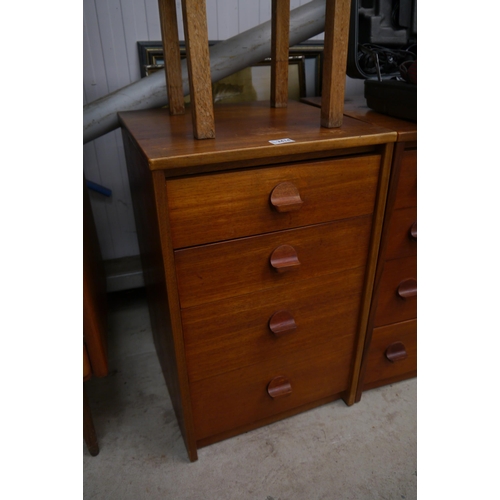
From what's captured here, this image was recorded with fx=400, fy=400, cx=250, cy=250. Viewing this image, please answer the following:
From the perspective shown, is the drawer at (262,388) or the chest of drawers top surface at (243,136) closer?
the chest of drawers top surface at (243,136)

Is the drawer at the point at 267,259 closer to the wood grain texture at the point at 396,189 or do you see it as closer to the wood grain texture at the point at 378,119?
the wood grain texture at the point at 396,189

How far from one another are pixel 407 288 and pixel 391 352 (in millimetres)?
217

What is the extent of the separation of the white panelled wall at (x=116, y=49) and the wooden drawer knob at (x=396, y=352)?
1.05m

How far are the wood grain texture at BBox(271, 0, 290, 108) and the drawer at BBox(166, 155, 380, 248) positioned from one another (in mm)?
398

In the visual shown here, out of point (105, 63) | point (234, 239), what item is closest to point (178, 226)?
Answer: point (234, 239)

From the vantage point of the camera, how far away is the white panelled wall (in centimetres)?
127

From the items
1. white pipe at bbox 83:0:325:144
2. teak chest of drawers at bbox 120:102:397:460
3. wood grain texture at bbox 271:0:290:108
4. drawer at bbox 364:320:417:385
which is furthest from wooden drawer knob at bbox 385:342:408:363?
white pipe at bbox 83:0:325:144

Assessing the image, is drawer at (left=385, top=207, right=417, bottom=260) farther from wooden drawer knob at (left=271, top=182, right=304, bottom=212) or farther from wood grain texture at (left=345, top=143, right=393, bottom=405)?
wooden drawer knob at (left=271, top=182, right=304, bottom=212)

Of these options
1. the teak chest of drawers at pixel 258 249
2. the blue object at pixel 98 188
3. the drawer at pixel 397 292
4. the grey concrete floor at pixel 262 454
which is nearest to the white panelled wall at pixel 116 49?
the blue object at pixel 98 188

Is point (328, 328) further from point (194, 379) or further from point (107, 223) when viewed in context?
point (107, 223)

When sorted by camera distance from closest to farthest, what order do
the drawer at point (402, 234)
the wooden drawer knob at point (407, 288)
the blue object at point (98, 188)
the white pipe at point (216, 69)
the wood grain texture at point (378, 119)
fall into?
the wood grain texture at point (378, 119) → the drawer at point (402, 234) → the wooden drawer knob at point (407, 288) → the white pipe at point (216, 69) → the blue object at point (98, 188)

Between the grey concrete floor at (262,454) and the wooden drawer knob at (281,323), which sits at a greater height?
the wooden drawer knob at (281,323)

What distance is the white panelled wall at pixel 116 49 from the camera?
4.15ft

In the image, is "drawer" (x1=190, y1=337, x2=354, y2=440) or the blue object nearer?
A: "drawer" (x1=190, y1=337, x2=354, y2=440)
